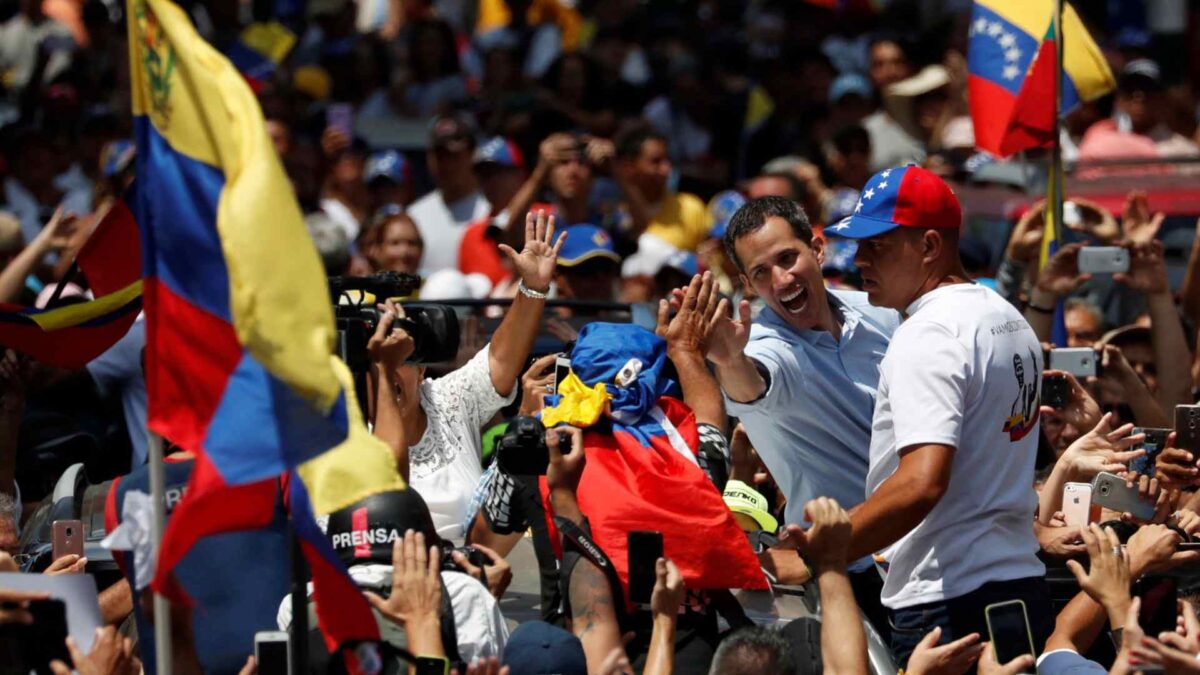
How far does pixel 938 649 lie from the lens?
476cm

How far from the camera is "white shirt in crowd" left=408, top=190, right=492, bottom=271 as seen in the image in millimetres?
11117

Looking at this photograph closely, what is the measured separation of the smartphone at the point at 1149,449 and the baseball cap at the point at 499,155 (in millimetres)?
5731

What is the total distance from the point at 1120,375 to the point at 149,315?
3968 millimetres

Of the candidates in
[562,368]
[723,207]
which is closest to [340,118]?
[723,207]

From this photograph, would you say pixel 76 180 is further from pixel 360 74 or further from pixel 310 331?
pixel 310 331

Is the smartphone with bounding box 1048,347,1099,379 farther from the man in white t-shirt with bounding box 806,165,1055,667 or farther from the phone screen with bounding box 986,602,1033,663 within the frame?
the phone screen with bounding box 986,602,1033,663

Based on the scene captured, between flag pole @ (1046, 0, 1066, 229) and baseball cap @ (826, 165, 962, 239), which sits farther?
flag pole @ (1046, 0, 1066, 229)

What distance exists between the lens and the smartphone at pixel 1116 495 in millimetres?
5555

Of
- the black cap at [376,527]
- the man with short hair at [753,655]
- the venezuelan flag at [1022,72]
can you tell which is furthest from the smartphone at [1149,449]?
the venezuelan flag at [1022,72]

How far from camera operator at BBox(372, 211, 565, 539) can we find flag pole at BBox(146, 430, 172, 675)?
73.0 inches

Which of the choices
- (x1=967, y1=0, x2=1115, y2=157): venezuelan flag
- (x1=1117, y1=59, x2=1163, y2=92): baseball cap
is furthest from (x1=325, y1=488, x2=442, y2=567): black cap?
(x1=1117, y1=59, x2=1163, y2=92): baseball cap

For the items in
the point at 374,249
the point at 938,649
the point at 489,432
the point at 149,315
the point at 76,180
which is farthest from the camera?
the point at 76,180

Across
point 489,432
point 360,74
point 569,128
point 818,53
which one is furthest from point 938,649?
point 360,74

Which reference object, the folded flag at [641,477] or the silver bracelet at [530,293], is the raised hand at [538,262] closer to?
the silver bracelet at [530,293]
